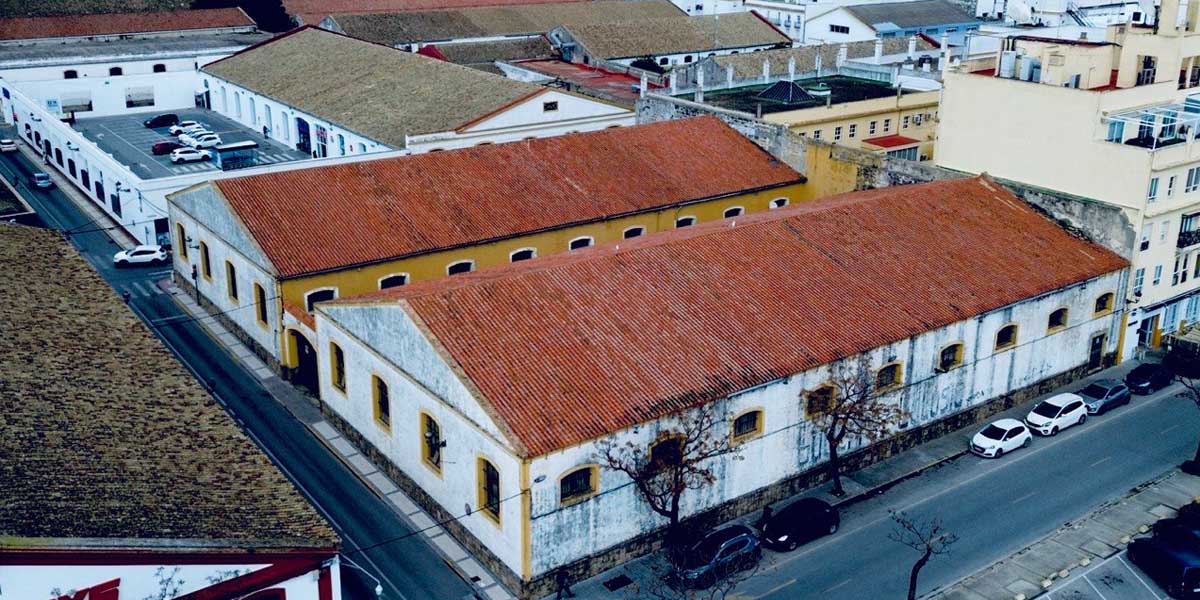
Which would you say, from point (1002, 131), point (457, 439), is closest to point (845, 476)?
point (457, 439)

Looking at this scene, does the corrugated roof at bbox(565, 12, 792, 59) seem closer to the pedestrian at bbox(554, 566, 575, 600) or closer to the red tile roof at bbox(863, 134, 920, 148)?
the red tile roof at bbox(863, 134, 920, 148)

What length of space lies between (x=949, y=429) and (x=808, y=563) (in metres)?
11.7

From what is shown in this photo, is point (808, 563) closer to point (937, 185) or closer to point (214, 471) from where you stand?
point (214, 471)

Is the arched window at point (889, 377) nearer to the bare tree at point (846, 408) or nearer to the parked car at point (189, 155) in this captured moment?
the bare tree at point (846, 408)

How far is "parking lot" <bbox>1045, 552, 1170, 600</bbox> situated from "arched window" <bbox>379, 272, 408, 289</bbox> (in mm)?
28798

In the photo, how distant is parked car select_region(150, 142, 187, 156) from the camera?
71.8 meters

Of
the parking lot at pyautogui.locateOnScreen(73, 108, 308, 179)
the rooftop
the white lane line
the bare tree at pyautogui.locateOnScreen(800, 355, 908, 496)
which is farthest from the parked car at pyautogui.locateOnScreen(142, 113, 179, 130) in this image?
the white lane line

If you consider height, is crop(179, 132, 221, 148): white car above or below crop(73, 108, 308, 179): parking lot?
above

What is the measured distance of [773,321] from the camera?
40281 millimetres

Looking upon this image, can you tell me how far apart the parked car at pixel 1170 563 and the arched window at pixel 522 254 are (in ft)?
92.2

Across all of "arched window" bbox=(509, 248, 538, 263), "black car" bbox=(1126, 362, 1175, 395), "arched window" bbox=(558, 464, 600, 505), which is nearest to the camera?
"arched window" bbox=(558, 464, 600, 505)

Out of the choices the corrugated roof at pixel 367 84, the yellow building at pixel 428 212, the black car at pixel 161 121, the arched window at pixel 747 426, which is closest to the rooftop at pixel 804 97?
the yellow building at pixel 428 212

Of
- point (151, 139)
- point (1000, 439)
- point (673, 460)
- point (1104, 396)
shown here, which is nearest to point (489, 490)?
point (673, 460)

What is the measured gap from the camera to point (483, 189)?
53906 millimetres
